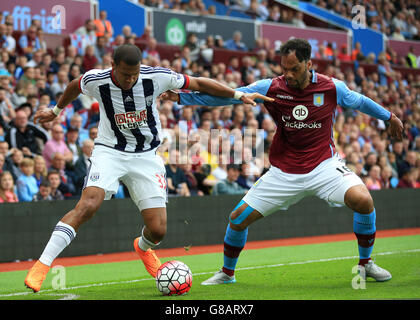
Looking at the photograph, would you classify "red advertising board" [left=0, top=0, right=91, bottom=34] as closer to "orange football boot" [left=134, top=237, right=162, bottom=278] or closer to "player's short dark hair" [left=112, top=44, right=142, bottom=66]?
"orange football boot" [left=134, top=237, right=162, bottom=278]

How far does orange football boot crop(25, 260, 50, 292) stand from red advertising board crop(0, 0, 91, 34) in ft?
33.0

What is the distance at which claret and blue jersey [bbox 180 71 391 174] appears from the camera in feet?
22.9

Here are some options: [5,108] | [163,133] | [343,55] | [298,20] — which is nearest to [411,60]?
[343,55]

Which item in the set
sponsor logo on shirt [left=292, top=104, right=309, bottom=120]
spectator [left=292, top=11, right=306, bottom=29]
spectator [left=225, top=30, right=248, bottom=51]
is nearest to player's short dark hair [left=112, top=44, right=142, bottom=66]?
sponsor logo on shirt [left=292, top=104, right=309, bottom=120]

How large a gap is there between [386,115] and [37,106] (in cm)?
775

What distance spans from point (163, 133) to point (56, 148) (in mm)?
2163

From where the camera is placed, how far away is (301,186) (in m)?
6.91

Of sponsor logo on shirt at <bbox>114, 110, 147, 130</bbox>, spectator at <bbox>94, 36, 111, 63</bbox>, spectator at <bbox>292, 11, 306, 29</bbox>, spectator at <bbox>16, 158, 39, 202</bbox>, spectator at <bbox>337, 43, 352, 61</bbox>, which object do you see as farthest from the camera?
spectator at <bbox>292, 11, 306, 29</bbox>

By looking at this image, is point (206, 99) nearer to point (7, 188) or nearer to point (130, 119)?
point (130, 119)

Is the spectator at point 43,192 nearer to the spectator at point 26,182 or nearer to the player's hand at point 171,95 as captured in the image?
the spectator at point 26,182

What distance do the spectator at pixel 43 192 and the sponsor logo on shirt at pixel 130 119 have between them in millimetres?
5081

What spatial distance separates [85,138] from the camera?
12.8 meters

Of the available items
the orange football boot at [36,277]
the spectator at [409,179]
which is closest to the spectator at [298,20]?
the spectator at [409,179]
